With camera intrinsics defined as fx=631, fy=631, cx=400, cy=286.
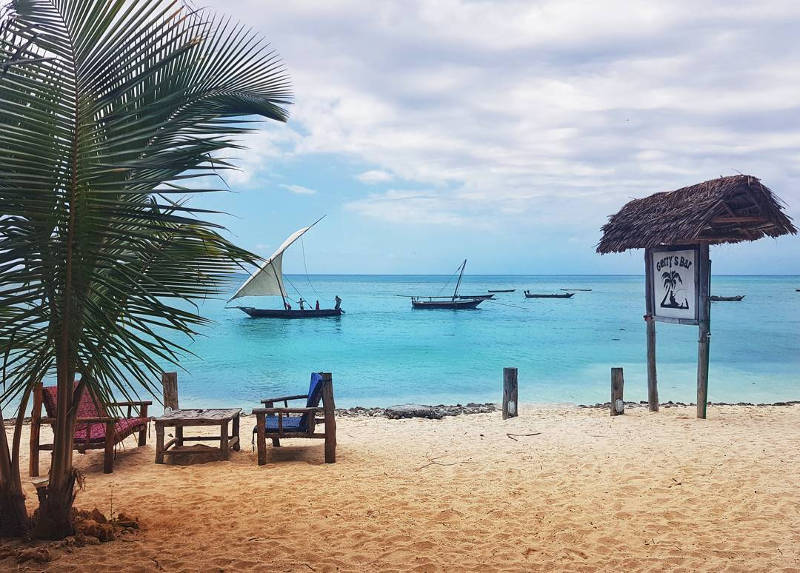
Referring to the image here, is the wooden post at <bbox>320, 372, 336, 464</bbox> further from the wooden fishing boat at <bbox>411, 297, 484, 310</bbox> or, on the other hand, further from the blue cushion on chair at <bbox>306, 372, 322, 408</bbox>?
the wooden fishing boat at <bbox>411, 297, 484, 310</bbox>

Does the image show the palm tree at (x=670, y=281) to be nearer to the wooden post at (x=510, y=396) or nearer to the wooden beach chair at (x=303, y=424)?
the wooden post at (x=510, y=396)

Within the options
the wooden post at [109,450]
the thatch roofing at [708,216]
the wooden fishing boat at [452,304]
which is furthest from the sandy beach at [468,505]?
the wooden fishing boat at [452,304]

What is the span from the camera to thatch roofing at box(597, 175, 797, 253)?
7711mm

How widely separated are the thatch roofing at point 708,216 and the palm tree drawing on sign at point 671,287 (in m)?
0.47

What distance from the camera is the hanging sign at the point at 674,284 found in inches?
325

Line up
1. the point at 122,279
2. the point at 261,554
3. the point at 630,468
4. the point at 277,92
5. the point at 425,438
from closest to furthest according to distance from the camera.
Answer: the point at 122,279 < the point at 261,554 < the point at 277,92 < the point at 630,468 < the point at 425,438

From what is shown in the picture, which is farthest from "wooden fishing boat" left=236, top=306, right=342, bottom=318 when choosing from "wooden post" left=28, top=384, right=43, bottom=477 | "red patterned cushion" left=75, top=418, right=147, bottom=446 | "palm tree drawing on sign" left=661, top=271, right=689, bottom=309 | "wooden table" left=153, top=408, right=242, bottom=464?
"wooden post" left=28, top=384, right=43, bottom=477

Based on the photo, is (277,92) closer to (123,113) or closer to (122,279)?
(123,113)

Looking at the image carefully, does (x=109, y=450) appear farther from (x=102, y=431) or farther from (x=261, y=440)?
(x=261, y=440)

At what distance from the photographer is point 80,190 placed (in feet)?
9.99

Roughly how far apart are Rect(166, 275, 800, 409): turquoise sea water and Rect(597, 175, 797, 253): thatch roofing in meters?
6.24

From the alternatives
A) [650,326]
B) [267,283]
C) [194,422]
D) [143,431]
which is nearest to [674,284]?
[650,326]

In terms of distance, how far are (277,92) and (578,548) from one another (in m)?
3.64

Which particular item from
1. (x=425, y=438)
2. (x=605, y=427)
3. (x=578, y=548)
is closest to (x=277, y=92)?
(x=578, y=548)
